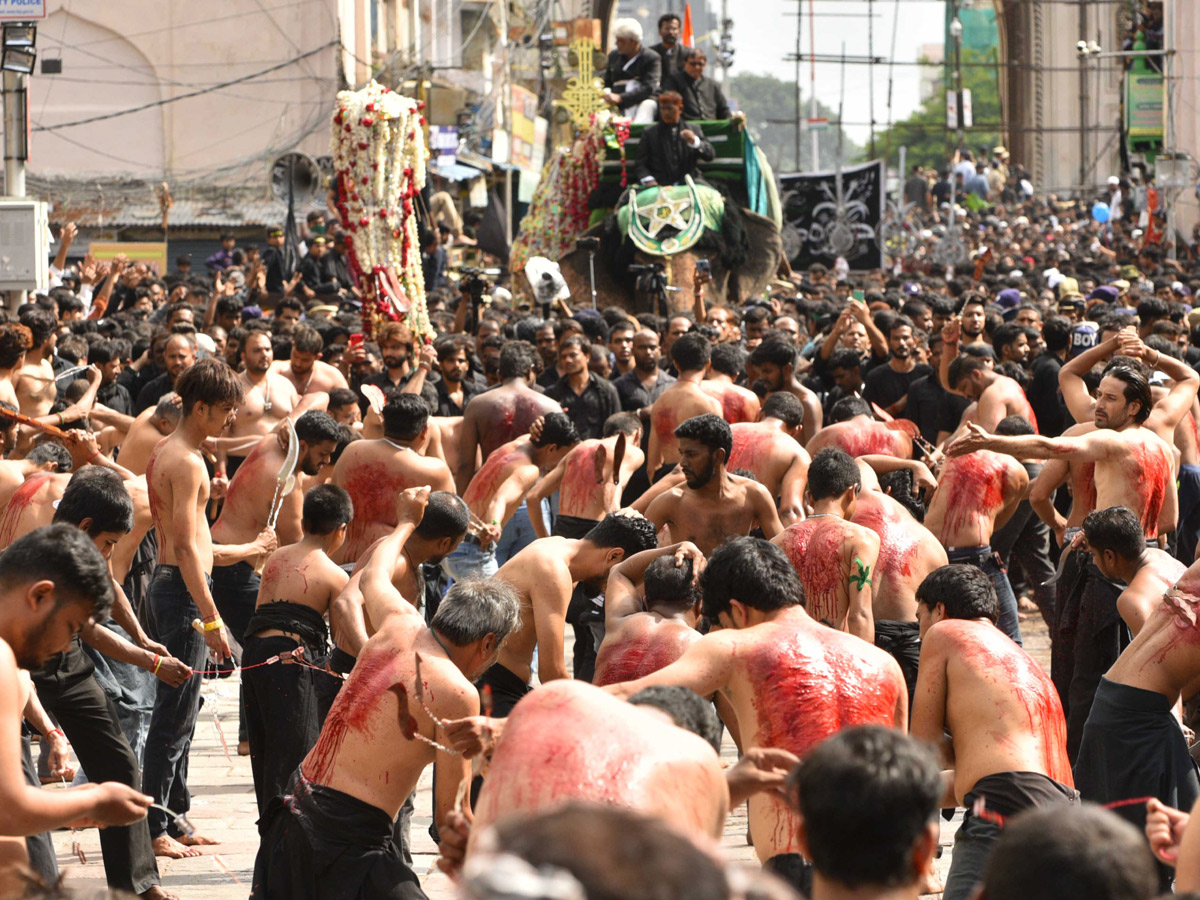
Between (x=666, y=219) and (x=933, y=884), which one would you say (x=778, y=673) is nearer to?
(x=933, y=884)

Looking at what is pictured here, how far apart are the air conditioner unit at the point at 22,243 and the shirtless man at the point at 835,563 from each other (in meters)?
8.12

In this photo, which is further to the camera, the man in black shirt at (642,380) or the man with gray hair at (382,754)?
the man in black shirt at (642,380)

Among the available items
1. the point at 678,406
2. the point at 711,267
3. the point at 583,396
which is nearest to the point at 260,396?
the point at 583,396

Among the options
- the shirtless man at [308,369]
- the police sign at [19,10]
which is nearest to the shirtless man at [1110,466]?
the shirtless man at [308,369]

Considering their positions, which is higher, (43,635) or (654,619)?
(43,635)

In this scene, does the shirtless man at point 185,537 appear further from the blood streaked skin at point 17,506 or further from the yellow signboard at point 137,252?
the yellow signboard at point 137,252

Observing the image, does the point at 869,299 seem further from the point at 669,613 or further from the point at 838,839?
the point at 838,839

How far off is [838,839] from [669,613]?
2.74m

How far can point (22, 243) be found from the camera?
1244cm

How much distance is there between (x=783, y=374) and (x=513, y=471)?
207 cm

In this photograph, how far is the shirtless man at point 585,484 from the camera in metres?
7.82

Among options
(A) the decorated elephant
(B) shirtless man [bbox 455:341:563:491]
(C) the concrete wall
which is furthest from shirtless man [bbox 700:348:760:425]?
(C) the concrete wall

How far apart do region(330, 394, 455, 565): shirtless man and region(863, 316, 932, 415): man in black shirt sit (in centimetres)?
400

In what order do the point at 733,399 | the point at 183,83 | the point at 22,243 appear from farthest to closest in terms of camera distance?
the point at 183,83
the point at 22,243
the point at 733,399
